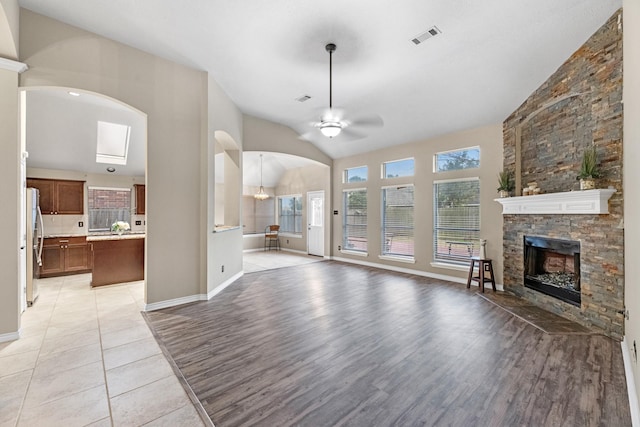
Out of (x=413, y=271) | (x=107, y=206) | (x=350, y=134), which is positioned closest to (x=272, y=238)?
(x=107, y=206)

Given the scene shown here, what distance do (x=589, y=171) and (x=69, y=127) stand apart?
8.25m

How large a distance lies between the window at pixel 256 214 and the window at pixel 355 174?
4048 millimetres

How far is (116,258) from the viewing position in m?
5.24

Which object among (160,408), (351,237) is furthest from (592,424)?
(351,237)

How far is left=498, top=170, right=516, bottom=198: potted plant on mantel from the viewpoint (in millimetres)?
4727

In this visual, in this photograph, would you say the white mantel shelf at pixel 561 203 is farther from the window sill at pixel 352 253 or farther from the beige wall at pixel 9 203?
A: the beige wall at pixel 9 203

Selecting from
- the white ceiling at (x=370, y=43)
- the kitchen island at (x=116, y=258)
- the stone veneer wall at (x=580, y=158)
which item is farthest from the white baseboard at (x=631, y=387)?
the kitchen island at (x=116, y=258)

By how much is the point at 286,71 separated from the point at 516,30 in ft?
9.57

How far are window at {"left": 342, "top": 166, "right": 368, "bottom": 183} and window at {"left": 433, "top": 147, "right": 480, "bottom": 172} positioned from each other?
2.00 metres

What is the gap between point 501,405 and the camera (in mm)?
2016

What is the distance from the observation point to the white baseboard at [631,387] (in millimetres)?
1834

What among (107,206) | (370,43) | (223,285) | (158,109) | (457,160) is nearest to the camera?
(370,43)

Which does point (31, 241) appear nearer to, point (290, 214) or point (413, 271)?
point (413, 271)

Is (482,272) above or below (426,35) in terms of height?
below
